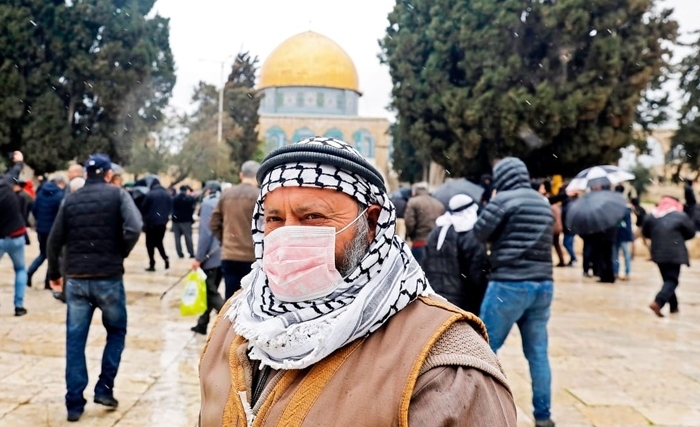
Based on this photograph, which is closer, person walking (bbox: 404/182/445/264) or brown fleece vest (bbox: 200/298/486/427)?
brown fleece vest (bbox: 200/298/486/427)

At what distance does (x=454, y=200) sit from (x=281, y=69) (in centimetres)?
5812

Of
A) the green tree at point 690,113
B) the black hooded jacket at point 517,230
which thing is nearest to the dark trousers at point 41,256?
the black hooded jacket at point 517,230

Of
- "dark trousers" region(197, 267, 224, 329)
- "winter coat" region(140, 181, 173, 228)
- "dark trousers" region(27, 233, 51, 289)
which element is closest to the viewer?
"dark trousers" region(197, 267, 224, 329)

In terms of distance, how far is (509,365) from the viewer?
6297mm

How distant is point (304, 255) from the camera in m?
1.67

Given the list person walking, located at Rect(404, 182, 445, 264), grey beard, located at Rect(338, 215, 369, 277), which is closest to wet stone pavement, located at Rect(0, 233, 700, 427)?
person walking, located at Rect(404, 182, 445, 264)

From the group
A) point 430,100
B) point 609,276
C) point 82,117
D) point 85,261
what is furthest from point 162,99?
point 85,261

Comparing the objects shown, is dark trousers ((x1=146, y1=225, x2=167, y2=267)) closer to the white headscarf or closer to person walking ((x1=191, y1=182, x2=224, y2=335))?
person walking ((x1=191, y1=182, x2=224, y2=335))

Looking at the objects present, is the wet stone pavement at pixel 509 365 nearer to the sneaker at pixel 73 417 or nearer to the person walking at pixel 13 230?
the sneaker at pixel 73 417

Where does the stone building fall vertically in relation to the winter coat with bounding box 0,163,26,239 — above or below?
above

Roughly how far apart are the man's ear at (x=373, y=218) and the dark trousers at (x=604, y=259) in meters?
11.1

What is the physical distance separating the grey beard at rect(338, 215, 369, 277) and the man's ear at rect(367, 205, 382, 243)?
22mm

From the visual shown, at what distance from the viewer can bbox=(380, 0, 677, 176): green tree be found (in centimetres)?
2239

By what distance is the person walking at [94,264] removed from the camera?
4551 mm
